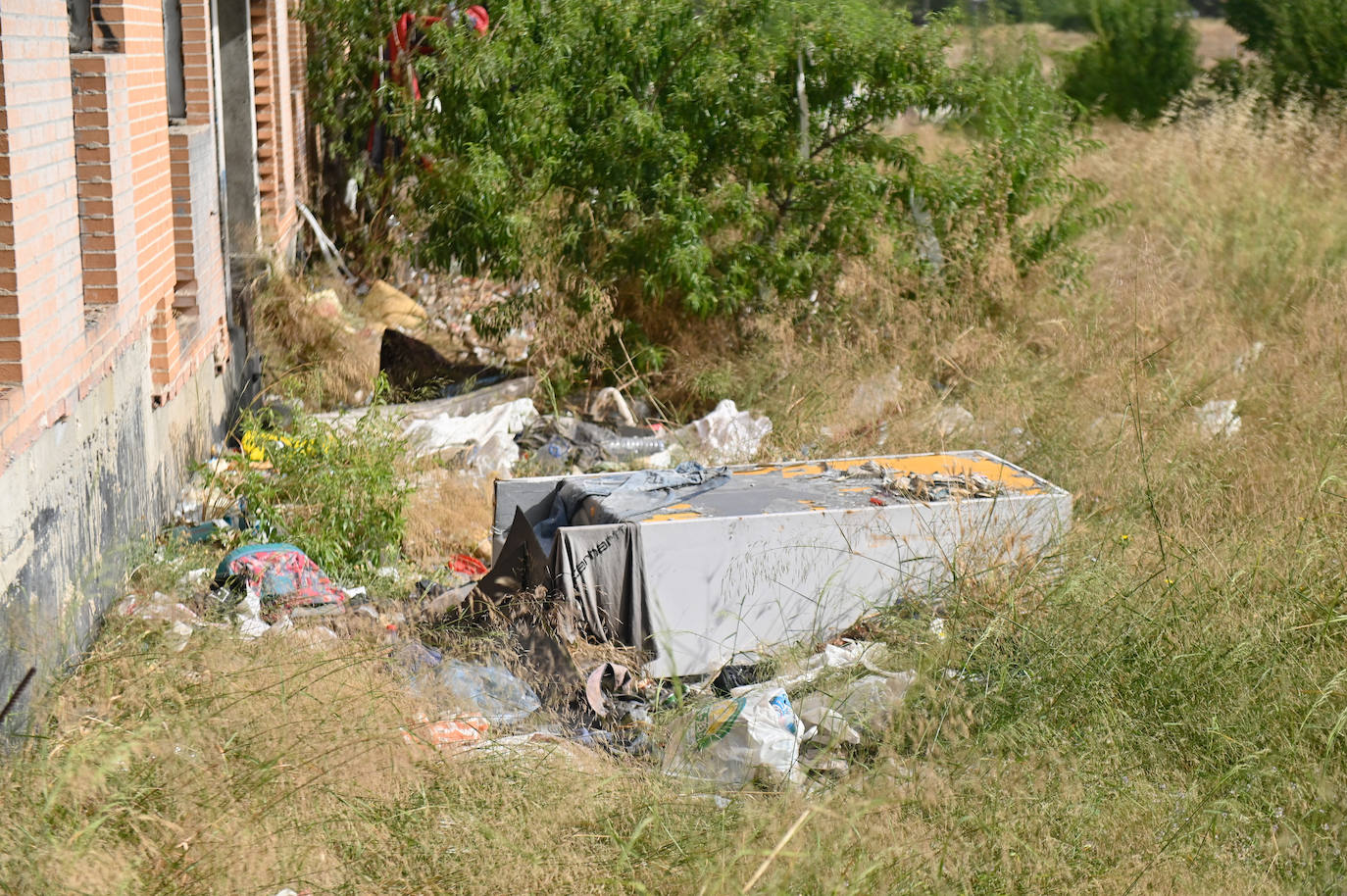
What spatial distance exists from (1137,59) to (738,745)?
15119mm

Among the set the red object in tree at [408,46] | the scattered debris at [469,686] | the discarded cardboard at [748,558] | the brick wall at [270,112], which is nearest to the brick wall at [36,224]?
the scattered debris at [469,686]

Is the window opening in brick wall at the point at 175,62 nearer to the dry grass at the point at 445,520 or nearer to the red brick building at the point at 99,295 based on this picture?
the red brick building at the point at 99,295

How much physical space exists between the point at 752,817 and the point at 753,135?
5399 mm

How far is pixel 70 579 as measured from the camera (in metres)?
3.96

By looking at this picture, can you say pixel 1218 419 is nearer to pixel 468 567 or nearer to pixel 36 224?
pixel 468 567

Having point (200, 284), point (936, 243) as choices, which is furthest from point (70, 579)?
point (936, 243)

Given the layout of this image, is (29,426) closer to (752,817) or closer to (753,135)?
(752,817)

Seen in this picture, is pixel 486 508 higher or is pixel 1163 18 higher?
pixel 1163 18

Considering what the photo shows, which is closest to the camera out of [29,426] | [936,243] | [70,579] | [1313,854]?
[1313,854]

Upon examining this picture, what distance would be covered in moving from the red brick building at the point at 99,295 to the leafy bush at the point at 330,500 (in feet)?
1.51

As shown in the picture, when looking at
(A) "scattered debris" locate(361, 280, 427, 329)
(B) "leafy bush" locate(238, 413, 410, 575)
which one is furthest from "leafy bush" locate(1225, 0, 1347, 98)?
(B) "leafy bush" locate(238, 413, 410, 575)

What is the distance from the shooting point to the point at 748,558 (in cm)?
464

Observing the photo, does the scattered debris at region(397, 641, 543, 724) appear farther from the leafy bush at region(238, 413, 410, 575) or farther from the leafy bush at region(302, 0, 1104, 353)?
the leafy bush at region(302, 0, 1104, 353)

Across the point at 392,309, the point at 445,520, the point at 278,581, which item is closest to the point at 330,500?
the point at 445,520
